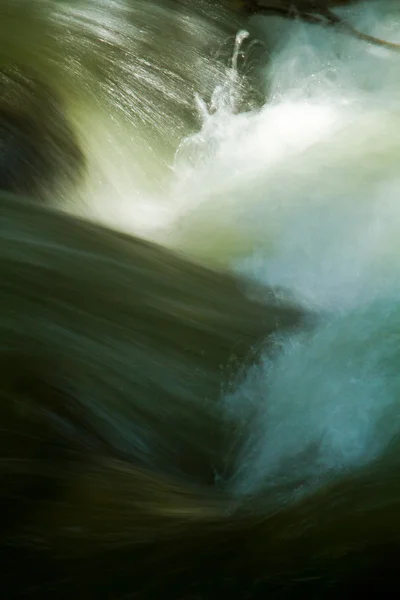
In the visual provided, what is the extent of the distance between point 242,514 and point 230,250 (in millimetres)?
1980

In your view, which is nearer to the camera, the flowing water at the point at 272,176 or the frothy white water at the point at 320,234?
the frothy white water at the point at 320,234

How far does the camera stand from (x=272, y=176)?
4797 mm

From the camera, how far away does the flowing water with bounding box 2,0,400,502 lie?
294cm

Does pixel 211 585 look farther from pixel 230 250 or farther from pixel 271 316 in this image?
pixel 230 250

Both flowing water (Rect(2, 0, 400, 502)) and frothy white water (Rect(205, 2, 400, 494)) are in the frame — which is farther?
flowing water (Rect(2, 0, 400, 502))

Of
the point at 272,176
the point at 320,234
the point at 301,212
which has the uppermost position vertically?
the point at 272,176

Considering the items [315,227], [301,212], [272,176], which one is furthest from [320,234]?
[272,176]

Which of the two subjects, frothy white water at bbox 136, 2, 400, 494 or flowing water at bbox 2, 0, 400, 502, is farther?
flowing water at bbox 2, 0, 400, 502

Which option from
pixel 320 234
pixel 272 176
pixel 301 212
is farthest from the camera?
pixel 272 176

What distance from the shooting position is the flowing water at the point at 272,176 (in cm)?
294

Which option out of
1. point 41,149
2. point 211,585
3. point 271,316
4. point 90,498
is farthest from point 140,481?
point 41,149

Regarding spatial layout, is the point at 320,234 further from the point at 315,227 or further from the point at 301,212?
the point at 301,212

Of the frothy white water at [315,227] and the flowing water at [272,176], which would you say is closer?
the frothy white water at [315,227]

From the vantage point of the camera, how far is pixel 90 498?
2301mm
